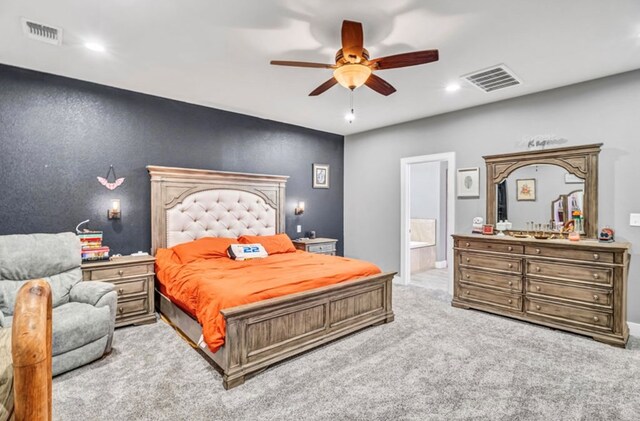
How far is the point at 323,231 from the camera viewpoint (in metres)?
6.21

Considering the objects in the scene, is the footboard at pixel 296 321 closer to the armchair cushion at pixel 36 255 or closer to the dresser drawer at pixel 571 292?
the dresser drawer at pixel 571 292

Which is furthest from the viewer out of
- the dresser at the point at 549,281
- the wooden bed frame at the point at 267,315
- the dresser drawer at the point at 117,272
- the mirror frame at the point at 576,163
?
the mirror frame at the point at 576,163

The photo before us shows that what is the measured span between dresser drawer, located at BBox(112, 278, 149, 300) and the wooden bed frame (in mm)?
241

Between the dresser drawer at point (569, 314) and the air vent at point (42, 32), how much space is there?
17.4 ft

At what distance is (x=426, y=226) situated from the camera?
7.05m

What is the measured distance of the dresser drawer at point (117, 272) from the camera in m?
3.36

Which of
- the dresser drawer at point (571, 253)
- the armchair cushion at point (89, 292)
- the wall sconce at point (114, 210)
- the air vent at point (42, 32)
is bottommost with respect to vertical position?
the armchair cushion at point (89, 292)

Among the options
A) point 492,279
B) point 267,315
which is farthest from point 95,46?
point 492,279

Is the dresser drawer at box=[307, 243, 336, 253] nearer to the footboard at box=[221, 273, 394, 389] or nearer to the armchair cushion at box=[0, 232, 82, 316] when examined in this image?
the footboard at box=[221, 273, 394, 389]

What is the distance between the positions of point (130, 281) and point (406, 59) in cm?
349

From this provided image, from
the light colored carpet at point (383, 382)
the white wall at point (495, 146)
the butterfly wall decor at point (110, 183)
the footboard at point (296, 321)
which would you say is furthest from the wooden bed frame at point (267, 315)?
the white wall at point (495, 146)

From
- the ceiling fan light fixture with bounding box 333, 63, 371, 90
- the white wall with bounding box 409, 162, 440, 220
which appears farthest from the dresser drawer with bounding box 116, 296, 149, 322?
the white wall with bounding box 409, 162, 440, 220

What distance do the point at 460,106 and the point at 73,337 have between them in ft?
16.8

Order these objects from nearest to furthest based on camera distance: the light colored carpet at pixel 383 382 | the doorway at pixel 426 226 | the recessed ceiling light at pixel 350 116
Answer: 1. the light colored carpet at pixel 383 382
2. the recessed ceiling light at pixel 350 116
3. the doorway at pixel 426 226
